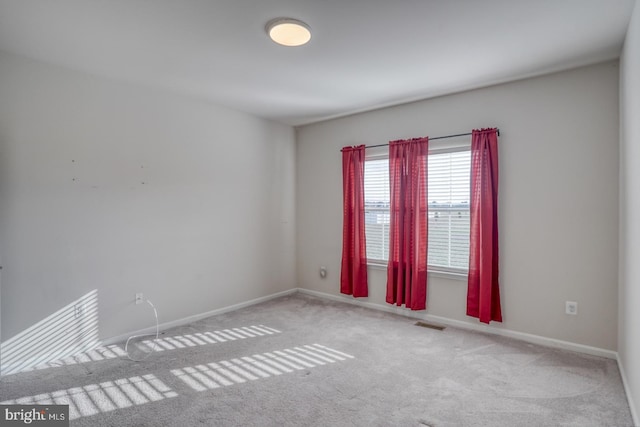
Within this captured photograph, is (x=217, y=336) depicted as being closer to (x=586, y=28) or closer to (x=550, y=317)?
(x=550, y=317)

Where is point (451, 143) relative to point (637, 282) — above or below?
above

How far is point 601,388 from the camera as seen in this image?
2.31 m

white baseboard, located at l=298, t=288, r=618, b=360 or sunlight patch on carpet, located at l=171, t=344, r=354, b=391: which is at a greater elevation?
white baseboard, located at l=298, t=288, r=618, b=360

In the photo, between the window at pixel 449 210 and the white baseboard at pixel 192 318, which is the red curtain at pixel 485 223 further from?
the white baseboard at pixel 192 318

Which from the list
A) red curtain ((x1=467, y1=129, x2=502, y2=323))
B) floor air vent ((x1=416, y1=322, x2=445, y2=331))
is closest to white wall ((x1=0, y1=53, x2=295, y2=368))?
floor air vent ((x1=416, y1=322, x2=445, y2=331))

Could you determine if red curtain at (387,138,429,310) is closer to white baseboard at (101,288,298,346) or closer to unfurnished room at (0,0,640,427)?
unfurnished room at (0,0,640,427)

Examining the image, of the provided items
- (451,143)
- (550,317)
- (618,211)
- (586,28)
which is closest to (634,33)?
(586,28)

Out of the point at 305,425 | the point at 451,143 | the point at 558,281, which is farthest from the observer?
the point at 451,143

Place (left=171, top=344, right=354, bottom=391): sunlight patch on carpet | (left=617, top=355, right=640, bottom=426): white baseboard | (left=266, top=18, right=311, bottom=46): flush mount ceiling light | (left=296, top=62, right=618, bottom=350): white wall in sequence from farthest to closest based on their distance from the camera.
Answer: (left=296, top=62, right=618, bottom=350): white wall < (left=171, top=344, right=354, bottom=391): sunlight patch on carpet < (left=266, top=18, right=311, bottom=46): flush mount ceiling light < (left=617, top=355, right=640, bottom=426): white baseboard

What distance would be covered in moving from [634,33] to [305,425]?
120 inches

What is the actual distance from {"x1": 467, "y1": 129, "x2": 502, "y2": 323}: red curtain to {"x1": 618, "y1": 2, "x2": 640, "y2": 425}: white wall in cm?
91

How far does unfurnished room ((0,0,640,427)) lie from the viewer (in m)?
2.14

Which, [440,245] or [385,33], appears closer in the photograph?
[385,33]

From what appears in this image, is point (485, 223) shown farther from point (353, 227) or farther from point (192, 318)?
point (192, 318)
